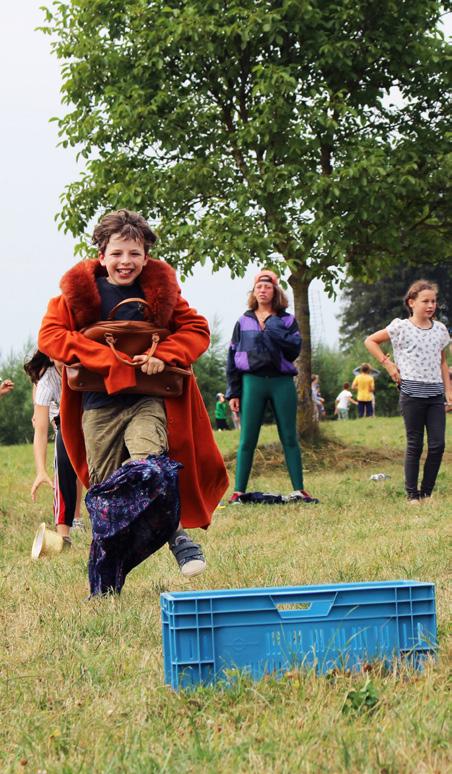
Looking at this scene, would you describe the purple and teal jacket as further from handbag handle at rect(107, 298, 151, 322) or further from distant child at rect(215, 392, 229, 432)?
distant child at rect(215, 392, 229, 432)

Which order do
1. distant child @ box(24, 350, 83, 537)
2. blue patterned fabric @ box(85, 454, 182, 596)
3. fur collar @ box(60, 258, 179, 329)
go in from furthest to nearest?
1. distant child @ box(24, 350, 83, 537)
2. fur collar @ box(60, 258, 179, 329)
3. blue patterned fabric @ box(85, 454, 182, 596)

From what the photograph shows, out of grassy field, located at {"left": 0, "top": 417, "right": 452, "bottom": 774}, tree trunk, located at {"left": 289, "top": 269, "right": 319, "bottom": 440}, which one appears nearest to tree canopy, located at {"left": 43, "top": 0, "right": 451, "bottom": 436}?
tree trunk, located at {"left": 289, "top": 269, "right": 319, "bottom": 440}

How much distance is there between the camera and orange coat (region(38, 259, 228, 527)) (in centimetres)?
515

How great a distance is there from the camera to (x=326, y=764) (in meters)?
2.60

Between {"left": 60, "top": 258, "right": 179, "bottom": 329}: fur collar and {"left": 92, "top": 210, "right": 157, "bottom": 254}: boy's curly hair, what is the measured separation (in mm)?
119

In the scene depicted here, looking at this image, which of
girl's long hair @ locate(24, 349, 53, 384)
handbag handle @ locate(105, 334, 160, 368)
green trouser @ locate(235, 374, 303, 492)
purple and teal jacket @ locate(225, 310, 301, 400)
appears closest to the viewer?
handbag handle @ locate(105, 334, 160, 368)

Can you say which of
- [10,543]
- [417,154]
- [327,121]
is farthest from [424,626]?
[417,154]

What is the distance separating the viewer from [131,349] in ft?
17.1

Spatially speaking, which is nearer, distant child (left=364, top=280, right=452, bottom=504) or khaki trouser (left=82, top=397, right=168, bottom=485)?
khaki trouser (left=82, top=397, right=168, bottom=485)

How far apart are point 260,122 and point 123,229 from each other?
8.20 metres

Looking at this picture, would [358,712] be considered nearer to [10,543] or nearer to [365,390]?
[10,543]

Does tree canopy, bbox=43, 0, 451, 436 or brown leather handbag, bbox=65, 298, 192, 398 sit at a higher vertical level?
tree canopy, bbox=43, 0, 451, 436

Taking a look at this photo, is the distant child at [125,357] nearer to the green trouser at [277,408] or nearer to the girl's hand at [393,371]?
the girl's hand at [393,371]

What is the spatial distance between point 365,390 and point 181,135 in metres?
21.6
